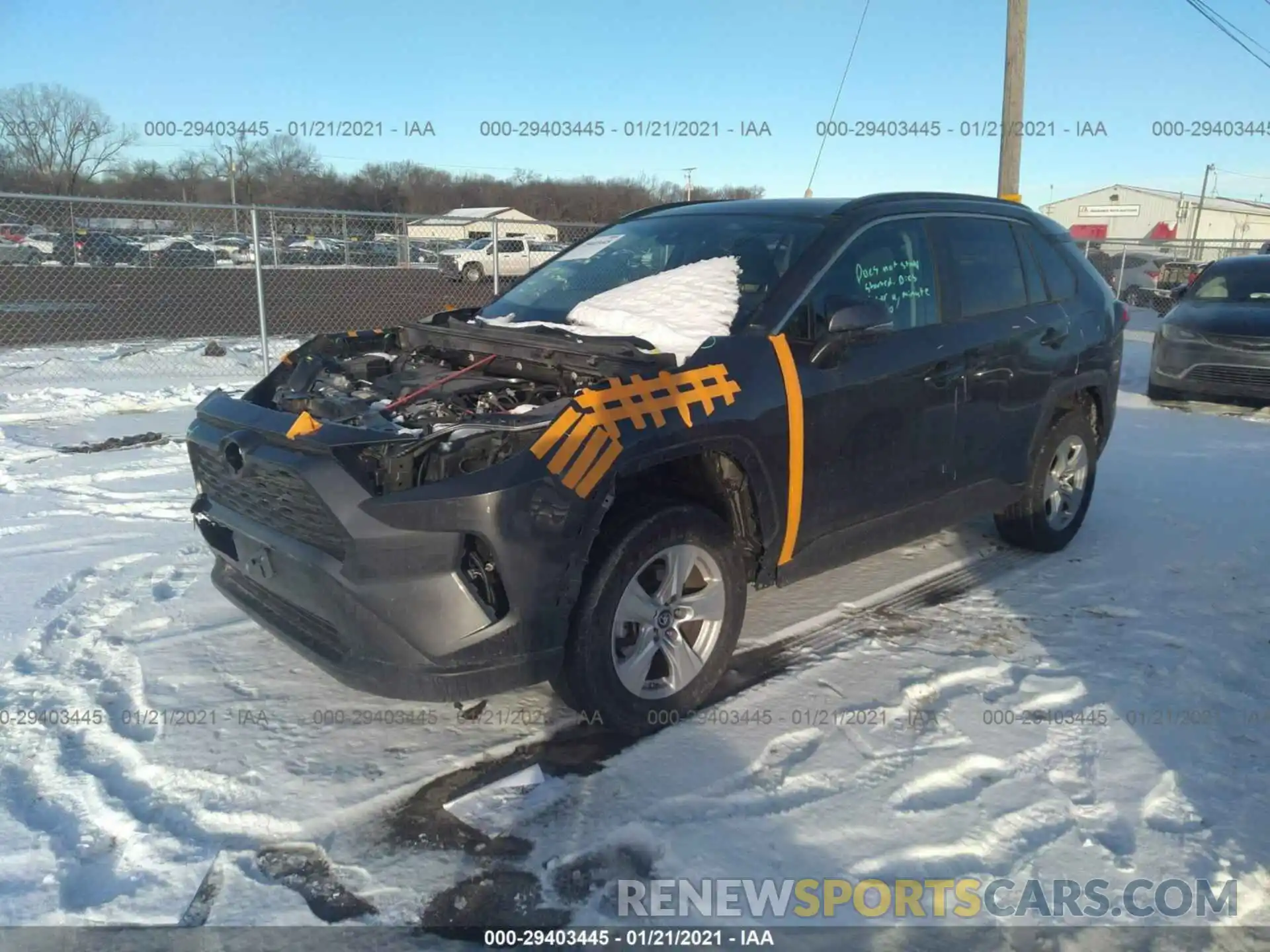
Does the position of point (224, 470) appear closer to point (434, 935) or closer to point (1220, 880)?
point (434, 935)

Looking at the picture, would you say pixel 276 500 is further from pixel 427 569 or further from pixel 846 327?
pixel 846 327

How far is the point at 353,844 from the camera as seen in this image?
8.82 ft

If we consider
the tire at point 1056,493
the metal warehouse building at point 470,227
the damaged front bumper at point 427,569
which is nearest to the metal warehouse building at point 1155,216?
the metal warehouse building at point 470,227

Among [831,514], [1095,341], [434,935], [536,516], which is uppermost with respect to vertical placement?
[1095,341]

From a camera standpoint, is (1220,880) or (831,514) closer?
(1220,880)

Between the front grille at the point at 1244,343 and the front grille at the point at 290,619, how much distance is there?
10.00 metres

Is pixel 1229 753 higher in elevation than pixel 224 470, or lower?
lower

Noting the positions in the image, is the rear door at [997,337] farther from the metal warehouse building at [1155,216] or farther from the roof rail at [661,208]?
the metal warehouse building at [1155,216]

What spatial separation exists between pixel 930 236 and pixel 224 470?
3.32 metres

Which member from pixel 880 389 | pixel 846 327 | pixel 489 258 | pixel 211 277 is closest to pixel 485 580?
pixel 846 327

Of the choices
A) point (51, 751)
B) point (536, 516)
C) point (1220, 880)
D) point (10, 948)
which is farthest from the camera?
point (51, 751)

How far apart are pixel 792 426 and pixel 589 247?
1.78 m

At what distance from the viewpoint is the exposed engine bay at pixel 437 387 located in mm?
2838

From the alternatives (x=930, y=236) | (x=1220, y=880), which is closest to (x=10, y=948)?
(x=1220, y=880)
